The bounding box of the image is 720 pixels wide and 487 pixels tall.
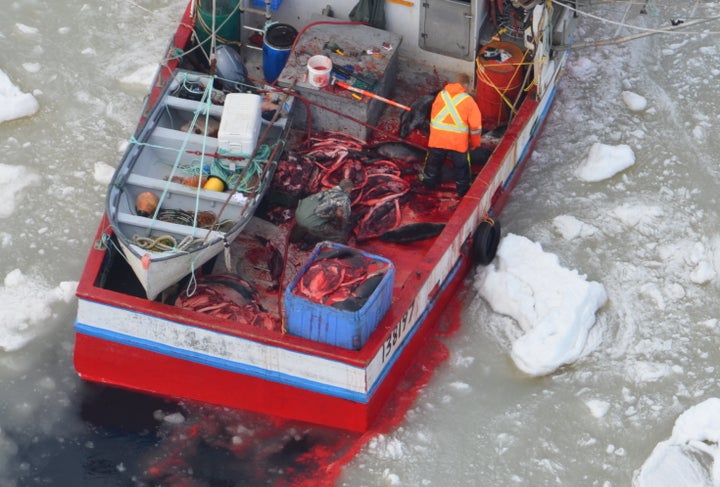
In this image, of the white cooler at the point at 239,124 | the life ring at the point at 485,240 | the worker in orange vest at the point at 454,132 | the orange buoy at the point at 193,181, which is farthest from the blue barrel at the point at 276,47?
the life ring at the point at 485,240

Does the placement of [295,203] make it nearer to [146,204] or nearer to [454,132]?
[146,204]

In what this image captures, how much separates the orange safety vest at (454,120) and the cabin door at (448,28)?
3.51ft

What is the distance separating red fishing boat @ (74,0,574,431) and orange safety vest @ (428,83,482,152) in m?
0.32

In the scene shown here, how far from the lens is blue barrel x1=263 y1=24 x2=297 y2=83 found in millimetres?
9531

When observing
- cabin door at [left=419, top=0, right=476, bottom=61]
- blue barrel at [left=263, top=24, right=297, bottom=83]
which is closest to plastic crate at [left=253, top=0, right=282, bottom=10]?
blue barrel at [left=263, top=24, right=297, bottom=83]

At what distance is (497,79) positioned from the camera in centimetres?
928

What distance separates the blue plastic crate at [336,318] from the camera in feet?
23.7

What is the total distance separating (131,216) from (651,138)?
201 inches

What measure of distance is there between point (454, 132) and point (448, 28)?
142 cm

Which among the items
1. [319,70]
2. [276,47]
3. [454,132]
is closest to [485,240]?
[454,132]

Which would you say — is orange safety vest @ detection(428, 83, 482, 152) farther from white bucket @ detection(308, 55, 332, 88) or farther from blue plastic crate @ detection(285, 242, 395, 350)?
blue plastic crate @ detection(285, 242, 395, 350)

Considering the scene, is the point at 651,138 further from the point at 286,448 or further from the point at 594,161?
the point at 286,448

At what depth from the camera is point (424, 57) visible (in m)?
9.84

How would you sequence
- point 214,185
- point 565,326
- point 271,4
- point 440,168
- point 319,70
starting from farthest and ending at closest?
point 271,4, point 319,70, point 440,168, point 565,326, point 214,185
